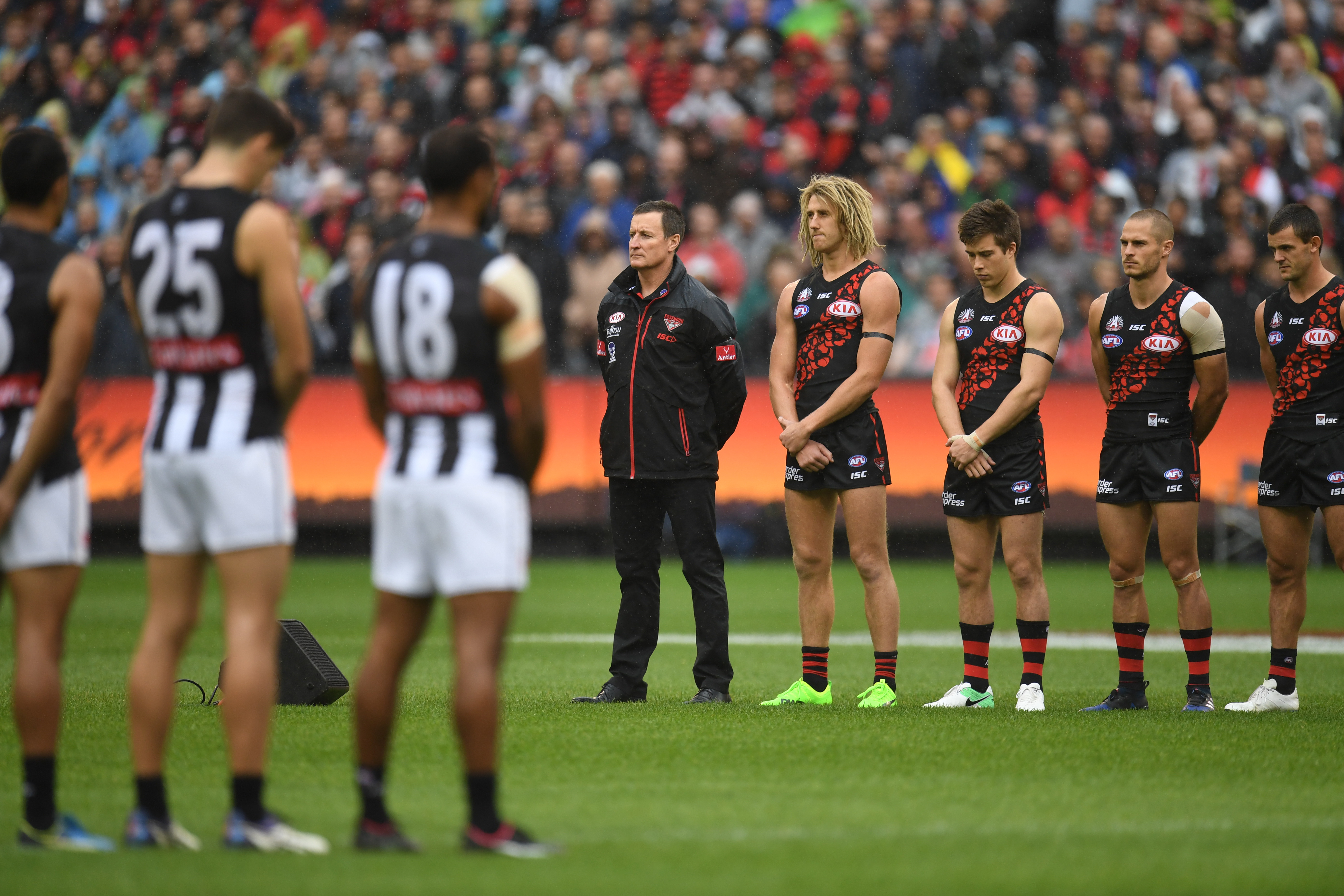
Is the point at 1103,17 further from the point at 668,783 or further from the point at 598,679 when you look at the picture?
the point at 668,783

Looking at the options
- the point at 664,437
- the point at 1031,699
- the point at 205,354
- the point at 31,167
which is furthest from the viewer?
the point at 664,437

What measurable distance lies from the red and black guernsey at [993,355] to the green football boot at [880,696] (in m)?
1.48

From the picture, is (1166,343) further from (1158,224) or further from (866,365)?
(866,365)

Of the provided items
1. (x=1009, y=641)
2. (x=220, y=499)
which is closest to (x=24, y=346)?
(x=220, y=499)

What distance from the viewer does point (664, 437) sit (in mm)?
8711

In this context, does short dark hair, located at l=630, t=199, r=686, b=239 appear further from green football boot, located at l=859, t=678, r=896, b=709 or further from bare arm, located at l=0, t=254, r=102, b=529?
bare arm, located at l=0, t=254, r=102, b=529

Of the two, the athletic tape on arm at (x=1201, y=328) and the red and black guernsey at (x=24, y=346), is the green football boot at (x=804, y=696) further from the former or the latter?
the red and black guernsey at (x=24, y=346)

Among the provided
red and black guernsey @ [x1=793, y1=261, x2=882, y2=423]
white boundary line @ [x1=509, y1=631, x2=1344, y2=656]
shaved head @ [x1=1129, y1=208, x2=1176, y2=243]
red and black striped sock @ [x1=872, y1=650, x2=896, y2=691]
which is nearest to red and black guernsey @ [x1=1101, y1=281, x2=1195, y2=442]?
shaved head @ [x1=1129, y1=208, x2=1176, y2=243]

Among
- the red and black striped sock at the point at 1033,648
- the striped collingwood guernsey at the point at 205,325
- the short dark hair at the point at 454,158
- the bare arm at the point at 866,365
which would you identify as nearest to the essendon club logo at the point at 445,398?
the striped collingwood guernsey at the point at 205,325

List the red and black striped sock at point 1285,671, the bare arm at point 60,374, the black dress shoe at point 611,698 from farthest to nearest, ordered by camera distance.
Result: the black dress shoe at point 611,698 → the red and black striped sock at point 1285,671 → the bare arm at point 60,374

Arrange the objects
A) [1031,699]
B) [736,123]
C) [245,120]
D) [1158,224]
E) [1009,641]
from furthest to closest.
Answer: [736,123] → [1009,641] → [1158,224] → [1031,699] → [245,120]

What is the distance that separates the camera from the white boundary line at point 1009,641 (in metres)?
11.7

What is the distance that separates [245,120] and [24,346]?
106 cm

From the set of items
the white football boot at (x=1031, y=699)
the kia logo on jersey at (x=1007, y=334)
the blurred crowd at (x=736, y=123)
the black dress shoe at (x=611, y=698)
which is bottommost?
the black dress shoe at (x=611, y=698)
